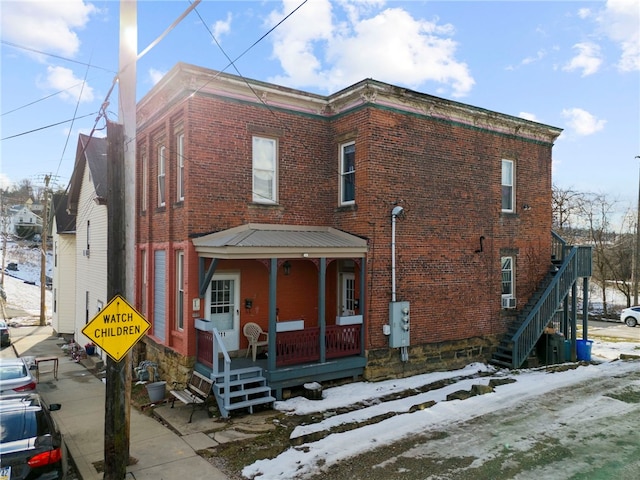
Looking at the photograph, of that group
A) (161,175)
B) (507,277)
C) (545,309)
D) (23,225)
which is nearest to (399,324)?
(507,277)

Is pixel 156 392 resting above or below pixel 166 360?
below

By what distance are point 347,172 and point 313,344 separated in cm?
535

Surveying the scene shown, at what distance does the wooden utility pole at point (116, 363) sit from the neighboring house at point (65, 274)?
21.3 meters

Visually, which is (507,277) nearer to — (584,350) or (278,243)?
(584,350)

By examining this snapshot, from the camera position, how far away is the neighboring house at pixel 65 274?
2583 cm

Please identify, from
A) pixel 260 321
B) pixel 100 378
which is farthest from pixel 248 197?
pixel 100 378

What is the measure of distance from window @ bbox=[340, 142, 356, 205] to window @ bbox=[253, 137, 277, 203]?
2145 millimetres

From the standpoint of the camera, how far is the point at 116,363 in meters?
6.98

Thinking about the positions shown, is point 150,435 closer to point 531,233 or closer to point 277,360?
point 277,360

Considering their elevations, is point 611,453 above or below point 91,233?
below

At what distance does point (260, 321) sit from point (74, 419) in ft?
16.8

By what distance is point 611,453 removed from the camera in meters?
→ 7.35

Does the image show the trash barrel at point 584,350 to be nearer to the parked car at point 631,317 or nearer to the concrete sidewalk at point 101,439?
the concrete sidewalk at point 101,439

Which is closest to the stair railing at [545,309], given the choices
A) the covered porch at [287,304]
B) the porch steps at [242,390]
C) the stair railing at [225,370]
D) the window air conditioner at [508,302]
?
the window air conditioner at [508,302]
